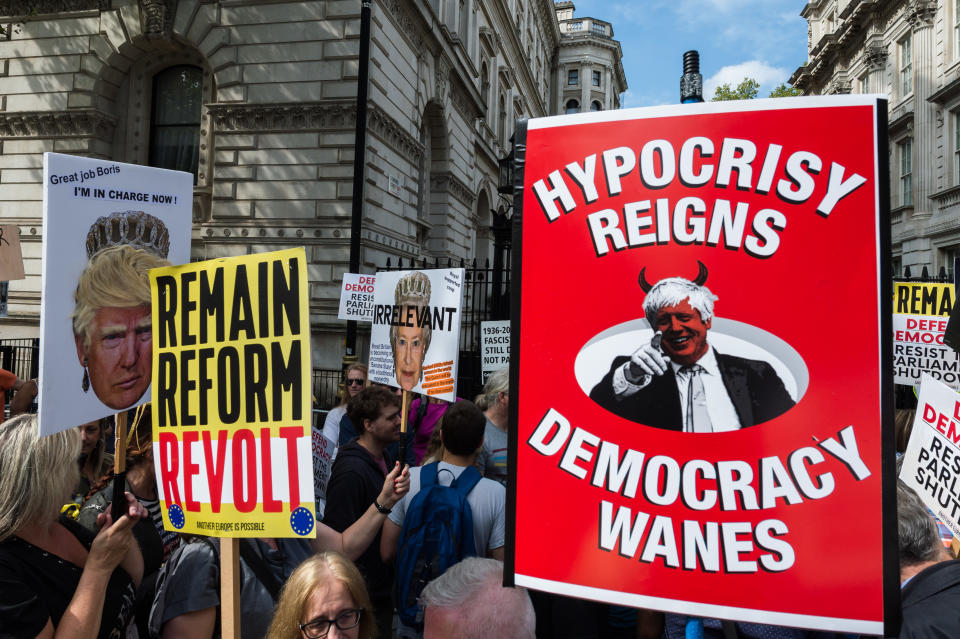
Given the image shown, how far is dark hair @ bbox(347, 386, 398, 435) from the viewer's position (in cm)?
396

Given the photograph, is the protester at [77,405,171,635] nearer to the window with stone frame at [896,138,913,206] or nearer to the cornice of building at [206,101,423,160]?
the cornice of building at [206,101,423,160]

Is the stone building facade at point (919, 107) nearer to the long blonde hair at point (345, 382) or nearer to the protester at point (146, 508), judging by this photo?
the long blonde hair at point (345, 382)

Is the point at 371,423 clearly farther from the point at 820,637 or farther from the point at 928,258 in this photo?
the point at 928,258

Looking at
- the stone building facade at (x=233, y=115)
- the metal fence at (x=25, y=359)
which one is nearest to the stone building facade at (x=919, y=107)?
the stone building facade at (x=233, y=115)

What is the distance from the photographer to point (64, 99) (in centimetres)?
1511

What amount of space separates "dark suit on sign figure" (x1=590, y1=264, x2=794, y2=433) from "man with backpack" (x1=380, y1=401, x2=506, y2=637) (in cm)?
166

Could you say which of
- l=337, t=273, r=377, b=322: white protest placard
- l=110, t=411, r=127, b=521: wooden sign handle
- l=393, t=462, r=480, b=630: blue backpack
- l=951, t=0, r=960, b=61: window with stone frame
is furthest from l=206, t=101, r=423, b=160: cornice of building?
l=951, t=0, r=960, b=61: window with stone frame

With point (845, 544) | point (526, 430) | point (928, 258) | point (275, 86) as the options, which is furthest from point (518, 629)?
point (928, 258)

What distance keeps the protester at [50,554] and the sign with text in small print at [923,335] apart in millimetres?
6383

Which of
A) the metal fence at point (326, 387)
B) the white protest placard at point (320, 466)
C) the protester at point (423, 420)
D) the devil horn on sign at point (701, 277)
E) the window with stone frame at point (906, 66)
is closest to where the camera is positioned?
the devil horn on sign at point (701, 277)

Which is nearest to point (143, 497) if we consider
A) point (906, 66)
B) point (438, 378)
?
point (438, 378)

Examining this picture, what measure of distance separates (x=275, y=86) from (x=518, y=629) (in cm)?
1454

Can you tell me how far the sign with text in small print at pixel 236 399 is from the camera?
2297mm

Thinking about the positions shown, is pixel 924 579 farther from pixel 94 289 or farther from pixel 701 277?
pixel 94 289
